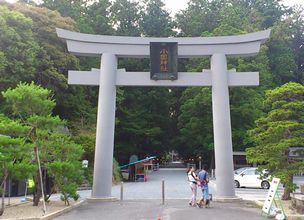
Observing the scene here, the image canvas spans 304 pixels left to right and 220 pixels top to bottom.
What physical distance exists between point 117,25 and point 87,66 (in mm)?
13054

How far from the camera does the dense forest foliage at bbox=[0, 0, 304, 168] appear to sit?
1093 inches

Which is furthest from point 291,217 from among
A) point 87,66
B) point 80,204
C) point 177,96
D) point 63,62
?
point 177,96

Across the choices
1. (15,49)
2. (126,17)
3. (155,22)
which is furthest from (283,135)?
(126,17)

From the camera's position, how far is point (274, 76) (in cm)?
4756

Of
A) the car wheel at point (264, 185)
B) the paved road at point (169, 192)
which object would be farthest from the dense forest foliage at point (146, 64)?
the paved road at point (169, 192)

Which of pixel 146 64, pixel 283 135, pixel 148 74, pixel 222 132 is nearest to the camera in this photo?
pixel 283 135

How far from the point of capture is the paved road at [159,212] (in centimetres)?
1199

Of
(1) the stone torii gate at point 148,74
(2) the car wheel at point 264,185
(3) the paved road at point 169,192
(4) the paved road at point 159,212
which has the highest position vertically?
(1) the stone torii gate at point 148,74

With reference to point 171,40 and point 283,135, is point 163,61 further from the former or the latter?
point 283,135

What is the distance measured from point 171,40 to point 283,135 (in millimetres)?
7042

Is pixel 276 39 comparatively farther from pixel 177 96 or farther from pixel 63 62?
pixel 63 62

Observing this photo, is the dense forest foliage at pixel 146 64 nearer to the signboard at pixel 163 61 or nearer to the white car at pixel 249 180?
the white car at pixel 249 180

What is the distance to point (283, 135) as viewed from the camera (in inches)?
629

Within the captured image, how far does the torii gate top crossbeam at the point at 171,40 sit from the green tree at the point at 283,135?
3.15m
